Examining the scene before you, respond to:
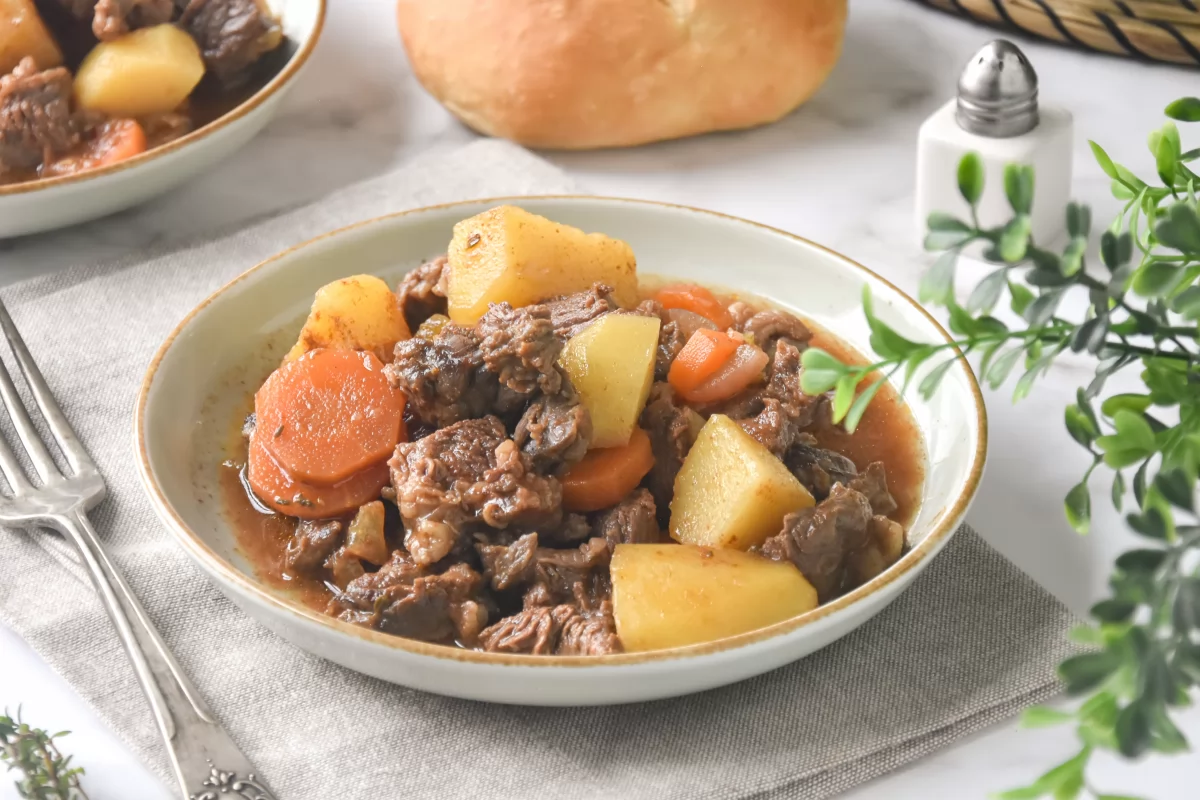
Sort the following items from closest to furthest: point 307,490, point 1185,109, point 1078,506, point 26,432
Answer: point 1078,506 < point 1185,109 < point 307,490 < point 26,432

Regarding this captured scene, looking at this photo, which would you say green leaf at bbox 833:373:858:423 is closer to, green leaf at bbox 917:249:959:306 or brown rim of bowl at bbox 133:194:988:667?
green leaf at bbox 917:249:959:306

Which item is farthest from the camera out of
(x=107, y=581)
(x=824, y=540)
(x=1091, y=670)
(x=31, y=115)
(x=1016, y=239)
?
(x=31, y=115)

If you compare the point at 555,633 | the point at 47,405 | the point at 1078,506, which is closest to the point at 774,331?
the point at 555,633

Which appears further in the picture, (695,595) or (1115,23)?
(1115,23)

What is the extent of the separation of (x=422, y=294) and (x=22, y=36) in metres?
1.53

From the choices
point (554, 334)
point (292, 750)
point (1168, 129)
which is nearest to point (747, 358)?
point (554, 334)

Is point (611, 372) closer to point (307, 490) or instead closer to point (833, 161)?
point (307, 490)

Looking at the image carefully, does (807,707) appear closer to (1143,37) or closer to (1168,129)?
(1168,129)

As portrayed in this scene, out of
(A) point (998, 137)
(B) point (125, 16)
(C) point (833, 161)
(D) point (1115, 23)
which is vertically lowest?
(C) point (833, 161)

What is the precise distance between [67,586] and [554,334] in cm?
99

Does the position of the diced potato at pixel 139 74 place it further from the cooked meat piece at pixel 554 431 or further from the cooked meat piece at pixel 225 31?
the cooked meat piece at pixel 554 431

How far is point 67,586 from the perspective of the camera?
7.27 feet

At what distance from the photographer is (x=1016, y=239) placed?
3.80 feet

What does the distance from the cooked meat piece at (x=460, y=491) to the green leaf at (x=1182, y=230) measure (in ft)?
3.59
